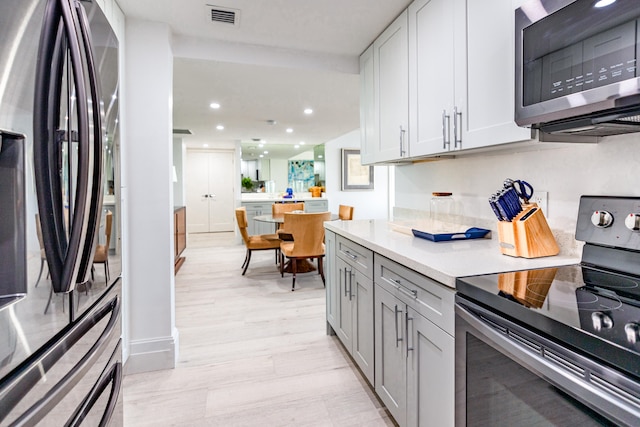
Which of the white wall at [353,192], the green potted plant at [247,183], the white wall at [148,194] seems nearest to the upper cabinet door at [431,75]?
the white wall at [148,194]

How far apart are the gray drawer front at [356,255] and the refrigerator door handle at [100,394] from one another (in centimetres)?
117

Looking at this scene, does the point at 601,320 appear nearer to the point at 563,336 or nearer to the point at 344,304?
the point at 563,336

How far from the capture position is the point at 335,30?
2309 millimetres

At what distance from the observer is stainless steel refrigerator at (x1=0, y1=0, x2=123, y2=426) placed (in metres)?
0.62

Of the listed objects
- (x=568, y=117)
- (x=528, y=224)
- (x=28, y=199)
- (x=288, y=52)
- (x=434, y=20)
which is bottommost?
(x=528, y=224)

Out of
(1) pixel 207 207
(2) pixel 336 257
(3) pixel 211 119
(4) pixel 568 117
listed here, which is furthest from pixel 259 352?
(1) pixel 207 207

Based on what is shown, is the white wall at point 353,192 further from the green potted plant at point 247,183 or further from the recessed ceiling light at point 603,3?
the recessed ceiling light at point 603,3

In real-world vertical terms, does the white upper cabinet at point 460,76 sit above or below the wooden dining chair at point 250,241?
above

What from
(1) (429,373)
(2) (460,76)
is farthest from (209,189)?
(1) (429,373)

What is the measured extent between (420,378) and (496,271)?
1.70 ft

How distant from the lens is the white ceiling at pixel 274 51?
2.01 meters

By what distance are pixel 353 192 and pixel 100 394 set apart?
6.40 meters

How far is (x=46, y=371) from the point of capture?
0.69 metres

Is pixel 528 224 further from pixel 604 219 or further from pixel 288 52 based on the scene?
pixel 288 52
